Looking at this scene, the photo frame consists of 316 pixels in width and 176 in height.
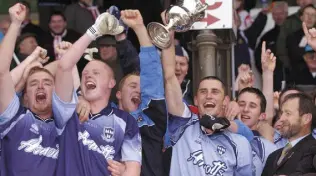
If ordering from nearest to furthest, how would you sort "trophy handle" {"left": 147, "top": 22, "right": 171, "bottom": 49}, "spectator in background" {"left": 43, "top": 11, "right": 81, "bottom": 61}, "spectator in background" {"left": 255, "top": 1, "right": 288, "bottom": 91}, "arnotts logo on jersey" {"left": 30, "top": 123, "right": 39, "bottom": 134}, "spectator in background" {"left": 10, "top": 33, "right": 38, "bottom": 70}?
"arnotts logo on jersey" {"left": 30, "top": 123, "right": 39, "bottom": 134}
"trophy handle" {"left": 147, "top": 22, "right": 171, "bottom": 49}
"spectator in background" {"left": 10, "top": 33, "right": 38, "bottom": 70}
"spectator in background" {"left": 43, "top": 11, "right": 81, "bottom": 61}
"spectator in background" {"left": 255, "top": 1, "right": 288, "bottom": 91}

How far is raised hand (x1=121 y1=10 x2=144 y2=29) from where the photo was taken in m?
10.9

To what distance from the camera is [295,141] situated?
1068 cm

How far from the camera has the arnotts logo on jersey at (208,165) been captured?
10641 mm

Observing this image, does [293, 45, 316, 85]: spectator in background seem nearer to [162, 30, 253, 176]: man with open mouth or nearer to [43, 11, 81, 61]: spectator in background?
[43, 11, 81, 61]: spectator in background

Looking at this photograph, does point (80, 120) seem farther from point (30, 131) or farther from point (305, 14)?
point (305, 14)

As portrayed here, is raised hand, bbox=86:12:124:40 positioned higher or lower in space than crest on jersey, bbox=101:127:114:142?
higher

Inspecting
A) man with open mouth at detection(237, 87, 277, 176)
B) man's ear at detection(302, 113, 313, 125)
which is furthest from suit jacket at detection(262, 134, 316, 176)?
man with open mouth at detection(237, 87, 277, 176)

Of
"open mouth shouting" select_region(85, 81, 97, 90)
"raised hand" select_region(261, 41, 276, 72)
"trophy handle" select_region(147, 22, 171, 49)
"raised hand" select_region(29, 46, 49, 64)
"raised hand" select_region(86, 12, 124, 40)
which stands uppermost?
"raised hand" select_region(86, 12, 124, 40)

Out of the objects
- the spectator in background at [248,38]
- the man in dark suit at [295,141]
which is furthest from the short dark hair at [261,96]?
the spectator in background at [248,38]

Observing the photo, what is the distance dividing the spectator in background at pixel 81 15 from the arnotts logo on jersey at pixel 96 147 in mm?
6045

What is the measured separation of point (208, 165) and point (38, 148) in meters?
1.63

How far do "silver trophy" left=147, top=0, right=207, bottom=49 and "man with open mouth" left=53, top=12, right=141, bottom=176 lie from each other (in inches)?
20.0

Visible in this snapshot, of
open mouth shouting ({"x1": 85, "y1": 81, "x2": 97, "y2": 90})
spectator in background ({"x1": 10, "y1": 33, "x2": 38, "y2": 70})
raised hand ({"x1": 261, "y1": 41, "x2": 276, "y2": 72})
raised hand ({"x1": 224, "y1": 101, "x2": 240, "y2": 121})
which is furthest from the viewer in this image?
spectator in background ({"x1": 10, "y1": 33, "x2": 38, "y2": 70})

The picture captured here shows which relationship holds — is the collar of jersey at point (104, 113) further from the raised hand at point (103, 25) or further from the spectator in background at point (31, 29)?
the spectator in background at point (31, 29)
